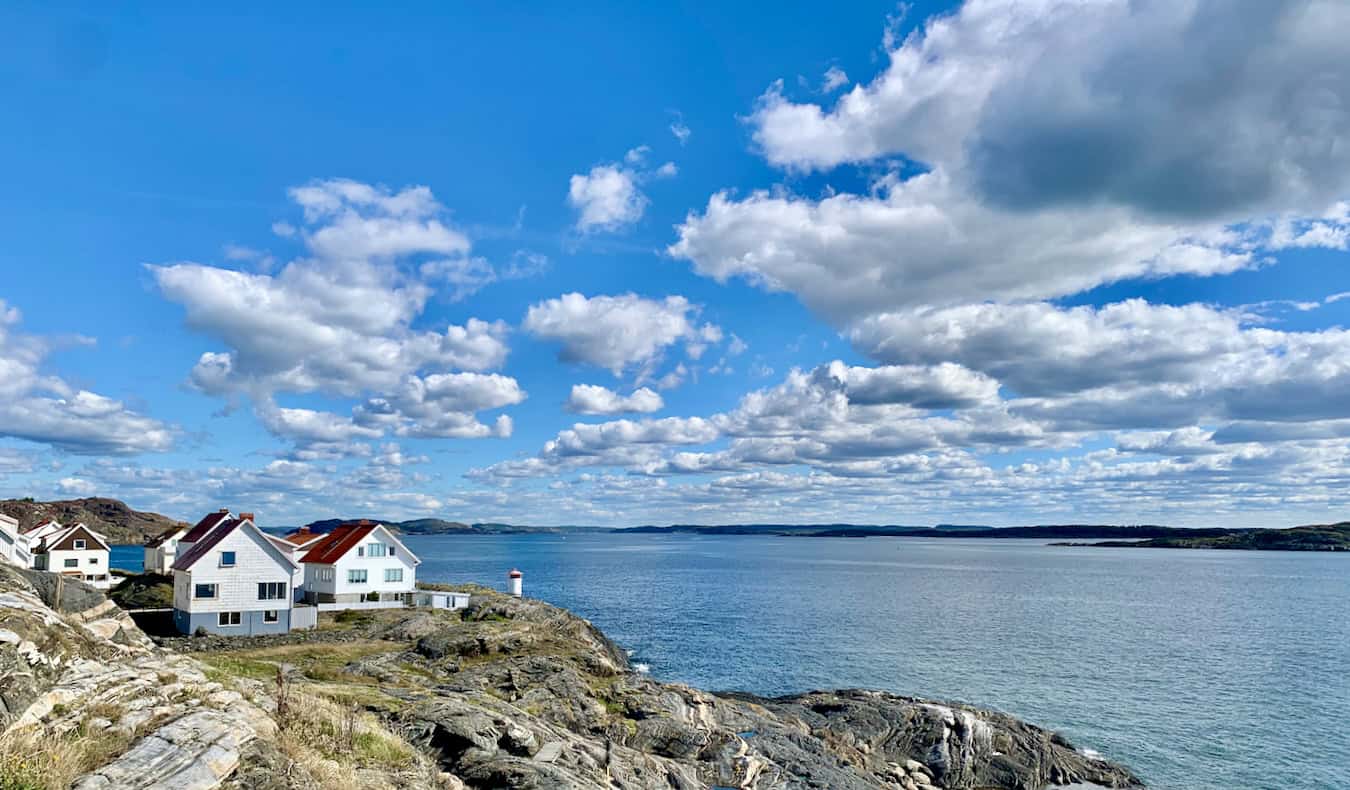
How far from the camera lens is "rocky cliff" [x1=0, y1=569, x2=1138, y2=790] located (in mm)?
15781

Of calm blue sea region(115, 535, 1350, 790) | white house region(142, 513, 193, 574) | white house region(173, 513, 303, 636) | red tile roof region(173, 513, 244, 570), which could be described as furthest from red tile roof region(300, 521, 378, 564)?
calm blue sea region(115, 535, 1350, 790)

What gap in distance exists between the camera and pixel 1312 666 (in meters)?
75.2

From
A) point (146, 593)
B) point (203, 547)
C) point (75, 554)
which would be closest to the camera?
point (203, 547)

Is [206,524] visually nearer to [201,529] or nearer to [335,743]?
[201,529]

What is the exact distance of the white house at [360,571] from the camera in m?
70.4

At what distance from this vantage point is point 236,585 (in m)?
58.9

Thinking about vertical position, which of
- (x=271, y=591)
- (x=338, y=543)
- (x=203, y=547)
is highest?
(x=203, y=547)

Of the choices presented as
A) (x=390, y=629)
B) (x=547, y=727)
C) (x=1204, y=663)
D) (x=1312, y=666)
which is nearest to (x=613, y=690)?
(x=547, y=727)

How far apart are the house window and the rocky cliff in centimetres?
435

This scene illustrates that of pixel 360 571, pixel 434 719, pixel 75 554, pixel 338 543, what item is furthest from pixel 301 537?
pixel 434 719

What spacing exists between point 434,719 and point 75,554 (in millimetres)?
92089

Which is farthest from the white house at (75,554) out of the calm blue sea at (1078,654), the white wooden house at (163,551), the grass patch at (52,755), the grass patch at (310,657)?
the grass patch at (52,755)

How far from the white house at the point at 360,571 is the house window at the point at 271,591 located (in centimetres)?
923

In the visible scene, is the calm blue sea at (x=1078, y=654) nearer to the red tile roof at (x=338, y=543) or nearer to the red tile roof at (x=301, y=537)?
the red tile roof at (x=338, y=543)
